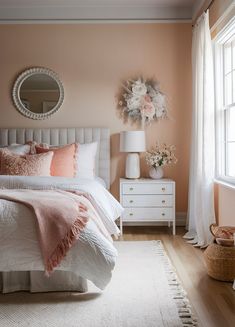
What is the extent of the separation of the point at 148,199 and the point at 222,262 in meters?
1.69

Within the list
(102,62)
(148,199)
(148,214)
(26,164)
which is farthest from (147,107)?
(26,164)

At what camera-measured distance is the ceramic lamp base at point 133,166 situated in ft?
15.0

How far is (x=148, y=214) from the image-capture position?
442 cm

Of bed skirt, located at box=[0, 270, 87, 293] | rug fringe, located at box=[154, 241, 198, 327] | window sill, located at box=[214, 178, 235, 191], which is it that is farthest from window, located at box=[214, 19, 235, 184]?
bed skirt, located at box=[0, 270, 87, 293]

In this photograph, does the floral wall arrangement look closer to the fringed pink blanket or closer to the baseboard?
the baseboard

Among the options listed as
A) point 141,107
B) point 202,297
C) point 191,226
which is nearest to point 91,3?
point 141,107

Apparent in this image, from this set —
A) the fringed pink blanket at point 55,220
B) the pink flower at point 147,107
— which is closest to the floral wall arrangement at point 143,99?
the pink flower at point 147,107

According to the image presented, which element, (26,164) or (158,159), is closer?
(26,164)

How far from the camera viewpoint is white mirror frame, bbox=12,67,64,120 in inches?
188

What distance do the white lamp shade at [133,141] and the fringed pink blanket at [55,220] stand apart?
6.03 feet

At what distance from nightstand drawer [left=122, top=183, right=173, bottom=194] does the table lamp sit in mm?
215

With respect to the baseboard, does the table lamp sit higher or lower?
higher

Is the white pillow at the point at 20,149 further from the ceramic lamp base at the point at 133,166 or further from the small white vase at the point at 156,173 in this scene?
the small white vase at the point at 156,173

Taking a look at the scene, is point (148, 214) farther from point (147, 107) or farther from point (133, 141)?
point (147, 107)
